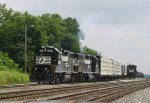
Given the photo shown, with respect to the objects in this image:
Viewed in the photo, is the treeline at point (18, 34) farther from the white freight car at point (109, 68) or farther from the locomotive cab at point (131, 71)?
the locomotive cab at point (131, 71)

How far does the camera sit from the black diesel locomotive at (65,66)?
1697 inches

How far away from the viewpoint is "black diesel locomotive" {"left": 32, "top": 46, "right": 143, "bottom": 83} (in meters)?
43.1

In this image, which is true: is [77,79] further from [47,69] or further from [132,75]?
[132,75]

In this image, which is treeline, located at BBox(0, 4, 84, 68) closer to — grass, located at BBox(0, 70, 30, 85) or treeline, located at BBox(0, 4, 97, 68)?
treeline, located at BBox(0, 4, 97, 68)

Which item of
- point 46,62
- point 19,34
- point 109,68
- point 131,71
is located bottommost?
point 46,62

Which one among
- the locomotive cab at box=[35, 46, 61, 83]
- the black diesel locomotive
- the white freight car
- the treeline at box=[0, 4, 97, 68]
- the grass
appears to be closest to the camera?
the locomotive cab at box=[35, 46, 61, 83]

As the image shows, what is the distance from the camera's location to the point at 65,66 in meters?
46.6

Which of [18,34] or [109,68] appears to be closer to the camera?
[109,68]

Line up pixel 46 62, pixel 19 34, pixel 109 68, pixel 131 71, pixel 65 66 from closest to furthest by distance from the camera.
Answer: pixel 46 62 → pixel 65 66 → pixel 109 68 → pixel 19 34 → pixel 131 71

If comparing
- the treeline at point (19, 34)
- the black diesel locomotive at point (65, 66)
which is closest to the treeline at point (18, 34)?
the treeline at point (19, 34)

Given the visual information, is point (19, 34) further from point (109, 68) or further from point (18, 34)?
point (109, 68)

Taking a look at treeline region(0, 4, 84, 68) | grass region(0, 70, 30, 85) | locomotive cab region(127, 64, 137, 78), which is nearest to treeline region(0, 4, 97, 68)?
treeline region(0, 4, 84, 68)

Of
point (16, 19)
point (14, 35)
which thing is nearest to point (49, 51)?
point (14, 35)

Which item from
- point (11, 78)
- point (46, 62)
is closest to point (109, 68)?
point (11, 78)
